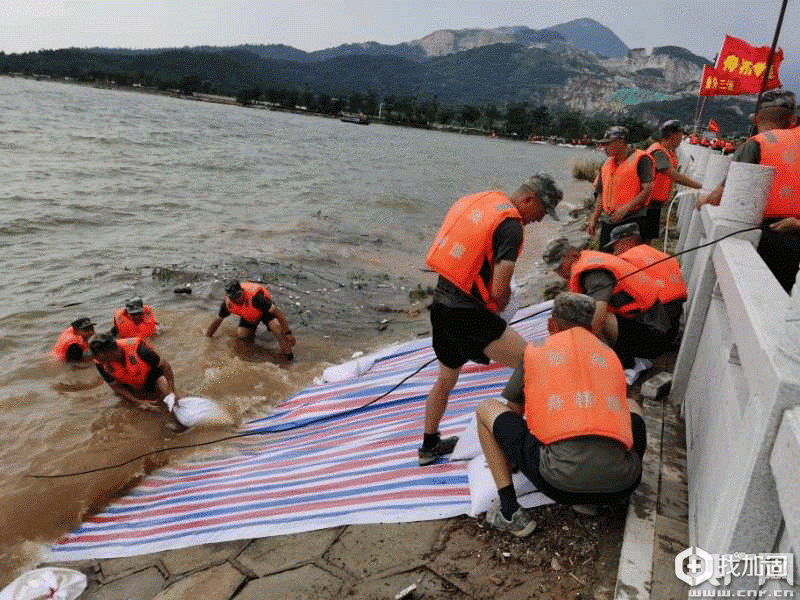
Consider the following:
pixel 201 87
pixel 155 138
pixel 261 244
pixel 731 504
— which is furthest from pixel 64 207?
pixel 201 87

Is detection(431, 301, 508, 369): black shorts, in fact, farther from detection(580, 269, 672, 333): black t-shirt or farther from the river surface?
the river surface

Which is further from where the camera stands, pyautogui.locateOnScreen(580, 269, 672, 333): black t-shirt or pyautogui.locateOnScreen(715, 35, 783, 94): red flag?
pyautogui.locateOnScreen(715, 35, 783, 94): red flag

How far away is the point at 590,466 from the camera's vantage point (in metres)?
2.63

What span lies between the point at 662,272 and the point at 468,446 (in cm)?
222

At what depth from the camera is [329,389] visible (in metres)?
5.56

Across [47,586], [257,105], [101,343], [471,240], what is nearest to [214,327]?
[101,343]

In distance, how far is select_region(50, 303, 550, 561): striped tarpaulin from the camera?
3.49 m

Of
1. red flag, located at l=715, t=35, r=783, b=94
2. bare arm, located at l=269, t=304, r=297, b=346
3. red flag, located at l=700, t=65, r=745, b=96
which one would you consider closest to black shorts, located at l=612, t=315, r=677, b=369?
bare arm, located at l=269, t=304, r=297, b=346

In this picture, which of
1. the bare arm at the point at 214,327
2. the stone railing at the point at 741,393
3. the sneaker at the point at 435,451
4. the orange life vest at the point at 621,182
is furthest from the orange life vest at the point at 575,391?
the bare arm at the point at 214,327

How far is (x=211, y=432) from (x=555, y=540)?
392 cm

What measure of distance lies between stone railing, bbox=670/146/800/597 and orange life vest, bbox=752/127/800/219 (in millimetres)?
313

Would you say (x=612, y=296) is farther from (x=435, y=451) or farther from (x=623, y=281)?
(x=435, y=451)

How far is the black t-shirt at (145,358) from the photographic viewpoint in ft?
20.1

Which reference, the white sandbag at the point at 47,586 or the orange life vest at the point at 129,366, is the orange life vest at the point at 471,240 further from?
the orange life vest at the point at 129,366
